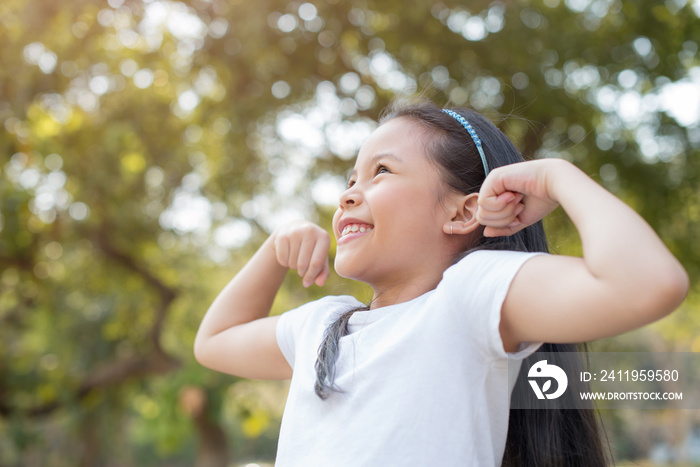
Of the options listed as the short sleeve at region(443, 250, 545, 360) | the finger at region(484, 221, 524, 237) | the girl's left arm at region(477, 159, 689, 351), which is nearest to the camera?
the girl's left arm at region(477, 159, 689, 351)

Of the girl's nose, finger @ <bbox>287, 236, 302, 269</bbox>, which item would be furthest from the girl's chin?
finger @ <bbox>287, 236, 302, 269</bbox>

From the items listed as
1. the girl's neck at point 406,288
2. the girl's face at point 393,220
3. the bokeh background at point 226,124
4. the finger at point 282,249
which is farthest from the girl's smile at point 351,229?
the bokeh background at point 226,124

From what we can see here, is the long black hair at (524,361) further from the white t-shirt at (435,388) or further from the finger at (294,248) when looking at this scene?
the finger at (294,248)

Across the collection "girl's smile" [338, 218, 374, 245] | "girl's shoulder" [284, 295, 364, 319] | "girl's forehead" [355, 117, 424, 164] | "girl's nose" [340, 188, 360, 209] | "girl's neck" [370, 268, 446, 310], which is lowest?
"girl's shoulder" [284, 295, 364, 319]

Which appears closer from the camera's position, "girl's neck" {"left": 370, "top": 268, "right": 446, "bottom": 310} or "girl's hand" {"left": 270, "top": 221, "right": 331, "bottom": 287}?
"girl's neck" {"left": 370, "top": 268, "right": 446, "bottom": 310}

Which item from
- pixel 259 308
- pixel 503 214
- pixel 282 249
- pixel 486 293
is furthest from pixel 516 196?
pixel 259 308

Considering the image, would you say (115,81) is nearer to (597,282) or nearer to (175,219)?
(175,219)

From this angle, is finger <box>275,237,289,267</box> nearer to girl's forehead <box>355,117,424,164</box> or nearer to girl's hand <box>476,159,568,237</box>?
girl's forehead <box>355,117,424,164</box>

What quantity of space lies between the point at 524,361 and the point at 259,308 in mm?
647

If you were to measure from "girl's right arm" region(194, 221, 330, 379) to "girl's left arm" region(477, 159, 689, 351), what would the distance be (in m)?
0.49

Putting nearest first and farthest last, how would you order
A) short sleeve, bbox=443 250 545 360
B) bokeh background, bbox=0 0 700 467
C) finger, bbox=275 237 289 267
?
short sleeve, bbox=443 250 545 360
finger, bbox=275 237 289 267
bokeh background, bbox=0 0 700 467

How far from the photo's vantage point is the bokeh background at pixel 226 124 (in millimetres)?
5938

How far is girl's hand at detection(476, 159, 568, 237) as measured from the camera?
1045 mm

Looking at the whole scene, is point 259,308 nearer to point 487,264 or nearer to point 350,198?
point 350,198
